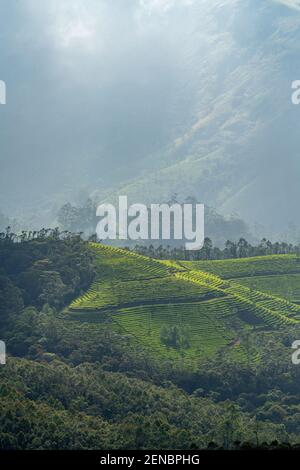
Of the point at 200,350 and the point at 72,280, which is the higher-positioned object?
the point at 72,280

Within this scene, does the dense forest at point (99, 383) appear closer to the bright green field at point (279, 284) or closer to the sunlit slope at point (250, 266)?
the bright green field at point (279, 284)

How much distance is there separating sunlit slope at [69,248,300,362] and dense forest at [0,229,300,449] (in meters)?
1.70

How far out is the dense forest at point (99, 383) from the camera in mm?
64625

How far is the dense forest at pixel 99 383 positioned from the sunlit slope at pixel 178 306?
5.58ft

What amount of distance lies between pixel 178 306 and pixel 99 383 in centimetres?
2009

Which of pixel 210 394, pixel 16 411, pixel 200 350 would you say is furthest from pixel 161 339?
pixel 16 411

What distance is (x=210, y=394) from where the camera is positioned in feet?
271

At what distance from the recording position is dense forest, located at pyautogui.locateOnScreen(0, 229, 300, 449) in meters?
64.6

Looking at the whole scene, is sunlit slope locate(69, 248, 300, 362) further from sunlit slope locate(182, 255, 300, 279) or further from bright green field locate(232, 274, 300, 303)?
bright green field locate(232, 274, 300, 303)

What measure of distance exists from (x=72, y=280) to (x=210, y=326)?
15.8 metres

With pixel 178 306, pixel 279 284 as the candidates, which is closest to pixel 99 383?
pixel 178 306

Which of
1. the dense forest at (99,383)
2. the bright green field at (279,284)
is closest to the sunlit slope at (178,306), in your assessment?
the bright green field at (279,284)
